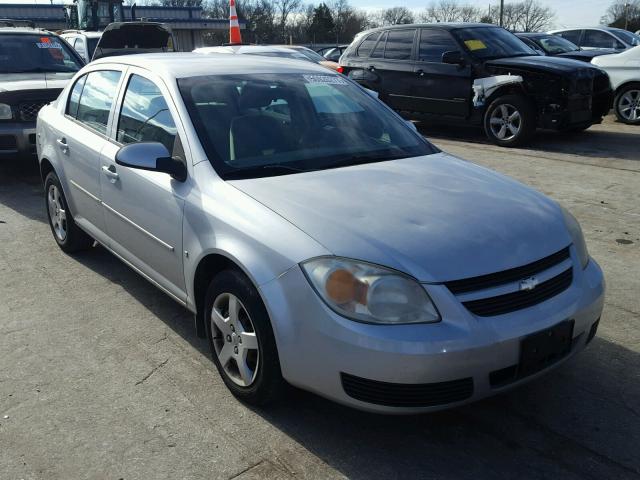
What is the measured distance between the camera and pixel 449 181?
338cm

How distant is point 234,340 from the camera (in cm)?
307

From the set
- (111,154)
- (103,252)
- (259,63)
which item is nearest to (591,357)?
(259,63)

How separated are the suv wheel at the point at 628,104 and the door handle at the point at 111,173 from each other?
33.7 ft

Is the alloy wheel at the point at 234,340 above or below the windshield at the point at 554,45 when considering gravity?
below

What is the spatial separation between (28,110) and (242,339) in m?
6.08

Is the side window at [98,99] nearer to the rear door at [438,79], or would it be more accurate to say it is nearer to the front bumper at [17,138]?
the front bumper at [17,138]

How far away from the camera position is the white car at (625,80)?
36.7ft

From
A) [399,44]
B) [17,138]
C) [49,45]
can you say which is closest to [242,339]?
[17,138]

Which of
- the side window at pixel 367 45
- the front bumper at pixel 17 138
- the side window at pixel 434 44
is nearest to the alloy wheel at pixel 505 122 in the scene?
the side window at pixel 434 44

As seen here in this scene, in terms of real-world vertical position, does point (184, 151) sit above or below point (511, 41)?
below

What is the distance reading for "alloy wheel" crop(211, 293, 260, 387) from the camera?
2.96 metres

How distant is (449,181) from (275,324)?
4.19 ft

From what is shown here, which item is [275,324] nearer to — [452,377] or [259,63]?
[452,377]

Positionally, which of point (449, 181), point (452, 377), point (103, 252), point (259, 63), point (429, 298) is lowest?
point (103, 252)
